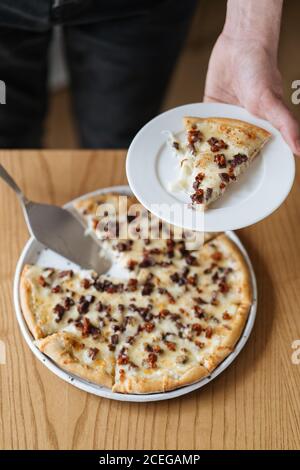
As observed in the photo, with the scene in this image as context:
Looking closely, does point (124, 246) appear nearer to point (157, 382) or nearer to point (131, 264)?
point (131, 264)

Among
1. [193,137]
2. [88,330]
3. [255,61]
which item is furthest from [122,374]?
[255,61]

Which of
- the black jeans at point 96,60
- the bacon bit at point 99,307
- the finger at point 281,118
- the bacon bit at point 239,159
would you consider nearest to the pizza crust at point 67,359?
the bacon bit at point 99,307

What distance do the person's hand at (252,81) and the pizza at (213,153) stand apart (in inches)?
2.1

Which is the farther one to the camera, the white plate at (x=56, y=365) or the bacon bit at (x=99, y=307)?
the bacon bit at (x=99, y=307)

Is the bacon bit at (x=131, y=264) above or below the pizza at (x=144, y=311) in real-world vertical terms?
above

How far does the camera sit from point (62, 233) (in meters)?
1.54

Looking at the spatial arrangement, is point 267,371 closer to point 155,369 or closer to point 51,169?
point 155,369

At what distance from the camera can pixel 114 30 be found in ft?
5.88

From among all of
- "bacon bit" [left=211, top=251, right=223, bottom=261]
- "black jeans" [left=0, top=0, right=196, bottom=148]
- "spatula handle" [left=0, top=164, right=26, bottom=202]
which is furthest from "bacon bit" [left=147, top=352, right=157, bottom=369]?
"black jeans" [left=0, top=0, right=196, bottom=148]

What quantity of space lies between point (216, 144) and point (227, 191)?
13 centimetres

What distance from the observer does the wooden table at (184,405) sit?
1.27m

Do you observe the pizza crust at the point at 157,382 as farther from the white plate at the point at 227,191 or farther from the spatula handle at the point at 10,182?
the spatula handle at the point at 10,182

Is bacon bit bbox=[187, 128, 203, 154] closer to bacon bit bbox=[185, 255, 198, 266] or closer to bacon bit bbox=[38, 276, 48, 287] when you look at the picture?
bacon bit bbox=[185, 255, 198, 266]
